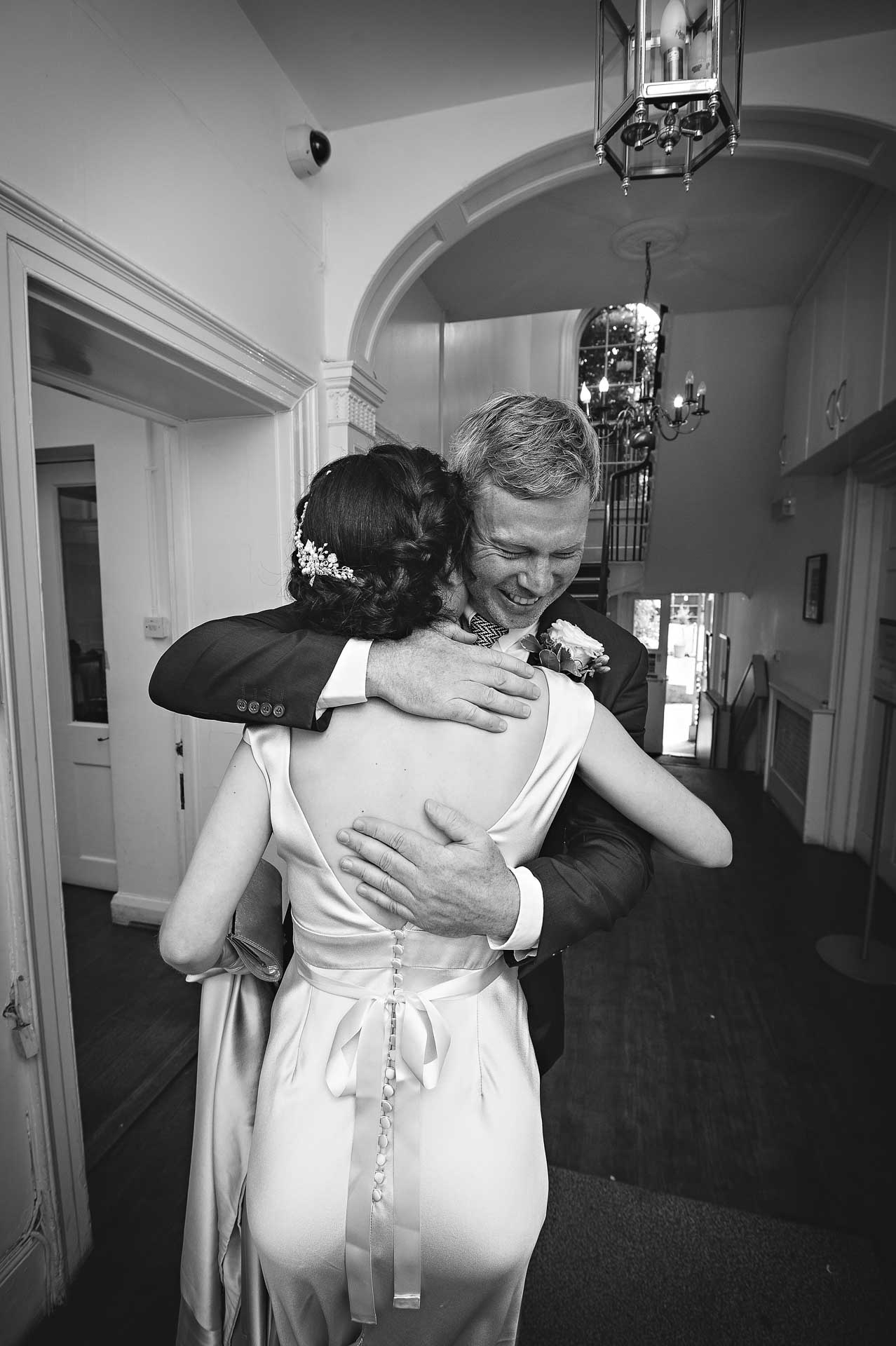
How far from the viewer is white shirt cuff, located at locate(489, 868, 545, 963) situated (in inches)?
38.1

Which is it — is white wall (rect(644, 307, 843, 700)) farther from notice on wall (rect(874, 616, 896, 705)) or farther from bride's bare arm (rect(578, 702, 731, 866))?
bride's bare arm (rect(578, 702, 731, 866))

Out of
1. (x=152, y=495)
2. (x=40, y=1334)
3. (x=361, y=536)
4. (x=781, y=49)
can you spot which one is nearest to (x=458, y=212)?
(x=781, y=49)

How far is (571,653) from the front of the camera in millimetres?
1158

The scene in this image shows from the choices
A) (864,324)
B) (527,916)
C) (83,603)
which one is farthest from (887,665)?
(83,603)

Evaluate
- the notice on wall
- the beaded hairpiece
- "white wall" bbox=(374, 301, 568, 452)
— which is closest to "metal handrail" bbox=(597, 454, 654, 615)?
"white wall" bbox=(374, 301, 568, 452)

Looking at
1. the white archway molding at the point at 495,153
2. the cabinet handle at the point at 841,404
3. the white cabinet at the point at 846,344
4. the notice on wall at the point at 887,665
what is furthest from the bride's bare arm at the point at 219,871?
the cabinet handle at the point at 841,404

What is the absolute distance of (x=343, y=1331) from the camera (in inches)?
39.9

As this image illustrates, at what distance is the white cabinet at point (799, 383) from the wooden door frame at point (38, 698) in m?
4.51

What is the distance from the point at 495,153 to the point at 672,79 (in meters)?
1.35

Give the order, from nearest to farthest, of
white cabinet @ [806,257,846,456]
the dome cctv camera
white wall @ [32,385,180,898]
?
Result: the dome cctv camera → white wall @ [32,385,180,898] → white cabinet @ [806,257,846,456]

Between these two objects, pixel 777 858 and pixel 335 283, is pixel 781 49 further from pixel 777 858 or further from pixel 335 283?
pixel 777 858

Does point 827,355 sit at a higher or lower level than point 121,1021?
higher

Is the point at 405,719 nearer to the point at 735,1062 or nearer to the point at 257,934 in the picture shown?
the point at 257,934

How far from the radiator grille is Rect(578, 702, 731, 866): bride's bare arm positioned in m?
4.55
